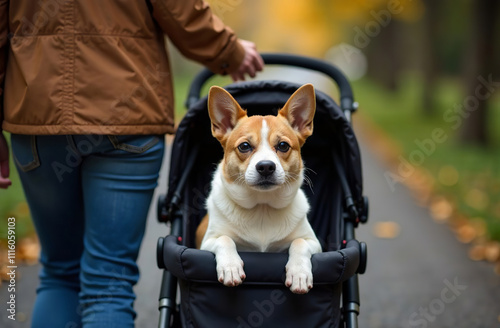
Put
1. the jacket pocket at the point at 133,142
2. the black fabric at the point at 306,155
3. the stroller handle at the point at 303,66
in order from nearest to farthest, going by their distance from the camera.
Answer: the jacket pocket at the point at 133,142 < the black fabric at the point at 306,155 < the stroller handle at the point at 303,66

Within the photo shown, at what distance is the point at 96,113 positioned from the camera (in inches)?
117

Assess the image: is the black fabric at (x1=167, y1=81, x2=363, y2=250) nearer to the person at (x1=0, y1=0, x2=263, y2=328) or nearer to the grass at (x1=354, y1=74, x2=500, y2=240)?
the person at (x1=0, y1=0, x2=263, y2=328)

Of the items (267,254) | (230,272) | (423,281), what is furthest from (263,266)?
(423,281)


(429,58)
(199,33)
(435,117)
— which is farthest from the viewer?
(429,58)

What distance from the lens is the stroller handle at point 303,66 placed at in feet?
13.5

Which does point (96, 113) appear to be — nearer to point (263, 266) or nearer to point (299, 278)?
point (263, 266)

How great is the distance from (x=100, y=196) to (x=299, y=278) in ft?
3.60

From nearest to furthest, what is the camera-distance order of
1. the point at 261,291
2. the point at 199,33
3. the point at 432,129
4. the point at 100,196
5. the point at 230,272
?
1. the point at 230,272
2. the point at 261,291
3. the point at 100,196
4. the point at 199,33
5. the point at 432,129

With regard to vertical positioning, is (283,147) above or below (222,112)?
below

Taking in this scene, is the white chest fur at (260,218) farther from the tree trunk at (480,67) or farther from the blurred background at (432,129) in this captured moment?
the tree trunk at (480,67)

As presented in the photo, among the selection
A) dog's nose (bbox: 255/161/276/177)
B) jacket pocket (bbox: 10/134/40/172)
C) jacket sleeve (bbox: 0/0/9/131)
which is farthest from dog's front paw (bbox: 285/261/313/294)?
jacket sleeve (bbox: 0/0/9/131)

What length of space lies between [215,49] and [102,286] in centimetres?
141

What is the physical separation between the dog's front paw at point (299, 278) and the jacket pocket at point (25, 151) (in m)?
1.40

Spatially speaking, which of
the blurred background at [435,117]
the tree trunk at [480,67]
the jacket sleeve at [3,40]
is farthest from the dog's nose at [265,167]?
the tree trunk at [480,67]
